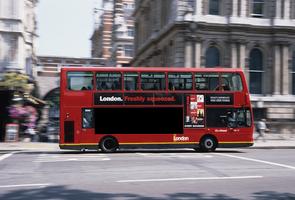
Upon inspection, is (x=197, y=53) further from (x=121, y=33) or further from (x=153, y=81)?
(x=121, y=33)

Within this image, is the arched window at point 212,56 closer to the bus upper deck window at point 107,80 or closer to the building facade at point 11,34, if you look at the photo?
the building facade at point 11,34

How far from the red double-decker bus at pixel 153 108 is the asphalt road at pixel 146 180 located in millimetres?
5171

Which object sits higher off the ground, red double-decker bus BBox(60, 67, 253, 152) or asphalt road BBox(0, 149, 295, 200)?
red double-decker bus BBox(60, 67, 253, 152)

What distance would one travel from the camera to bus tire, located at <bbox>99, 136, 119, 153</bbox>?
886 inches

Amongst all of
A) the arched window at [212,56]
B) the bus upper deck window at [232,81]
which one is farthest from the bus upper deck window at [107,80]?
the arched window at [212,56]

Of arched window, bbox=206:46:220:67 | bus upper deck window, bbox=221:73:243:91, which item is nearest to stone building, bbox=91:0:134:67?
arched window, bbox=206:46:220:67

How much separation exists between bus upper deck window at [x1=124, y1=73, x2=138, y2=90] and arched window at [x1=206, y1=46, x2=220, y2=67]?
18.4 metres

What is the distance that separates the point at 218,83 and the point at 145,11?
3438cm

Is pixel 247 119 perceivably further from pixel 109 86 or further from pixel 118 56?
pixel 118 56

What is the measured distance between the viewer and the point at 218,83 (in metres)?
23.4

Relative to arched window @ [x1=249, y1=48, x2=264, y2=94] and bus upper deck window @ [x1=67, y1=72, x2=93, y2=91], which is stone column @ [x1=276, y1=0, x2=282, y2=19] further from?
bus upper deck window @ [x1=67, y1=72, x2=93, y2=91]

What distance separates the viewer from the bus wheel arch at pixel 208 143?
2325 centimetres

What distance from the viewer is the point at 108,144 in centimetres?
2261

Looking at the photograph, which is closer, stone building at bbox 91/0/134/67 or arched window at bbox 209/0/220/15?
arched window at bbox 209/0/220/15
